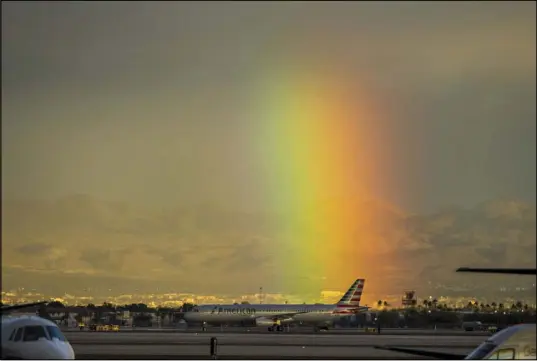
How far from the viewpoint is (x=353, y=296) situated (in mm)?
143750

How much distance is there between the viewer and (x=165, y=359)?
172ft

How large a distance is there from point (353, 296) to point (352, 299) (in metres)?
0.64

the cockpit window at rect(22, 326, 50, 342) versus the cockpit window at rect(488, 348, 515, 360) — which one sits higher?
the cockpit window at rect(22, 326, 50, 342)

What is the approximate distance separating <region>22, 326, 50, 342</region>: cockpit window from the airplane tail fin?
114 meters

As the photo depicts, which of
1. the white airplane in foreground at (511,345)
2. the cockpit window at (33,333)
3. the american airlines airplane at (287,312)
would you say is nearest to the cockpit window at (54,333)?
the cockpit window at (33,333)

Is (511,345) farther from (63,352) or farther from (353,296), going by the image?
(353,296)

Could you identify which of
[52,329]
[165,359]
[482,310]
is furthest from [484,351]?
[482,310]

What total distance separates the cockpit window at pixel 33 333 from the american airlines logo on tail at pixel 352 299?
111868 mm

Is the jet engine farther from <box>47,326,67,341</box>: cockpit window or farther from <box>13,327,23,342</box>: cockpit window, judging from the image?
<box>13,327,23,342</box>: cockpit window

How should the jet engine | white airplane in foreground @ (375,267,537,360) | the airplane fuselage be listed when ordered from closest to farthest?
1. white airplane in foreground @ (375,267,537,360)
2. the jet engine
3. the airplane fuselage

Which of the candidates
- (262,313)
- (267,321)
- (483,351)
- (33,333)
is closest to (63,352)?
(33,333)

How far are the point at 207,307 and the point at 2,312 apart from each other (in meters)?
113

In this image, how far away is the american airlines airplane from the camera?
133875 mm

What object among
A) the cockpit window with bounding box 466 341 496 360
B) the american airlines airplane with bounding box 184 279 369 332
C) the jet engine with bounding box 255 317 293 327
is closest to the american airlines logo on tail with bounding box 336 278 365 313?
the american airlines airplane with bounding box 184 279 369 332
